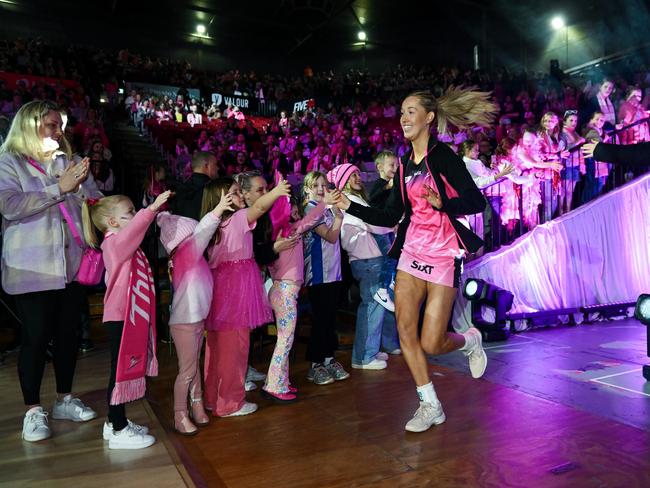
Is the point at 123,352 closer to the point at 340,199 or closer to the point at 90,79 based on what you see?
the point at 340,199

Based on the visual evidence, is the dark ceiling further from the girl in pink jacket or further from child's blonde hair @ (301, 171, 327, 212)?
the girl in pink jacket

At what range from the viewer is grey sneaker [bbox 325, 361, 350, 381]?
3969 mm

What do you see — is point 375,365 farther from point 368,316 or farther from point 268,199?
point 268,199

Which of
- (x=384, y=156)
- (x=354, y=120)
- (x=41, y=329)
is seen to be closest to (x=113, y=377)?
(x=41, y=329)

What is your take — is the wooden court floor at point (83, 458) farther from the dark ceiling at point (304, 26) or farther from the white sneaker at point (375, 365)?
the dark ceiling at point (304, 26)

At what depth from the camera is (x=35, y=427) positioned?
2877 millimetres

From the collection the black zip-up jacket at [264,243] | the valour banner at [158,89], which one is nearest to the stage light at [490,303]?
the black zip-up jacket at [264,243]

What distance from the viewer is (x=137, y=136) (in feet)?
51.5

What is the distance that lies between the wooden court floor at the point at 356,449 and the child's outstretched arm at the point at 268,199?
4.08ft

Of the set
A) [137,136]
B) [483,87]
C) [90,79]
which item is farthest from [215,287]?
Result: [90,79]

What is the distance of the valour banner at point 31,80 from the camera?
14916mm

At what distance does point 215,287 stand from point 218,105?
64.2ft

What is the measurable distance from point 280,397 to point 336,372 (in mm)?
632

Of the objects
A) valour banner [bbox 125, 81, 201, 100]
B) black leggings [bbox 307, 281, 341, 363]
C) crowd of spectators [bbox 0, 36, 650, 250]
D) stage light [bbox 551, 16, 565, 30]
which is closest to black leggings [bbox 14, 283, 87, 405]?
black leggings [bbox 307, 281, 341, 363]
